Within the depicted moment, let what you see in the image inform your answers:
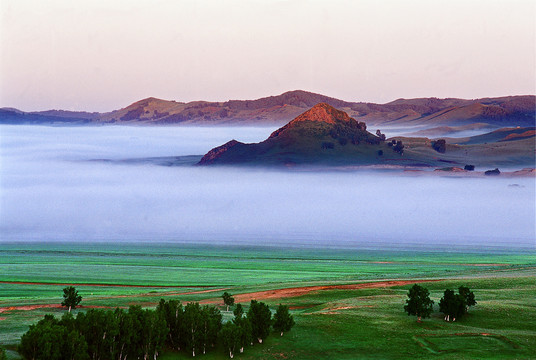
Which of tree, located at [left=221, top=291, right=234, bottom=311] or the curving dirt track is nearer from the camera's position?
tree, located at [left=221, top=291, right=234, bottom=311]

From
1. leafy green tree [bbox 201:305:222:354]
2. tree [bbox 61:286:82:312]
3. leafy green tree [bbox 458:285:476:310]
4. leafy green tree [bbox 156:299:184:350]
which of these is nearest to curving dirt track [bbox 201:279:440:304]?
tree [bbox 61:286:82:312]

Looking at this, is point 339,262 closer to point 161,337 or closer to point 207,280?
point 207,280

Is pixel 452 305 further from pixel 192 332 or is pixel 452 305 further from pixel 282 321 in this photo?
pixel 192 332

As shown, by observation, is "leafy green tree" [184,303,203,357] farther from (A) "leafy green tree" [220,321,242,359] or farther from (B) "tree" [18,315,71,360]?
(B) "tree" [18,315,71,360]

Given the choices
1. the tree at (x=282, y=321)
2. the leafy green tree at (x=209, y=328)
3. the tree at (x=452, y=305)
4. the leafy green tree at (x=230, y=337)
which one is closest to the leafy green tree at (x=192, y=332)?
the leafy green tree at (x=209, y=328)

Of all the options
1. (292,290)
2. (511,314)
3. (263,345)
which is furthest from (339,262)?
(263,345)

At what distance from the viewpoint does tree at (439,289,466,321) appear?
81375 millimetres

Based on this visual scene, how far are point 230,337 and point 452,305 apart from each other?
2855 cm

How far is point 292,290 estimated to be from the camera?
10856cm

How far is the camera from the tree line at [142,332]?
59.7 metres

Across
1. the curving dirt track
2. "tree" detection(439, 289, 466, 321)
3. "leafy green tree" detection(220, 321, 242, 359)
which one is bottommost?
the curving dirt track

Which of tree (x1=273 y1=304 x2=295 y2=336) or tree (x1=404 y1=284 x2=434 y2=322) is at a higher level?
tree (x1=404 y1=284 x2=434 y2=322)

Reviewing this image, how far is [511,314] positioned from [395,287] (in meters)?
29.8

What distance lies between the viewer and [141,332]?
215 feet
